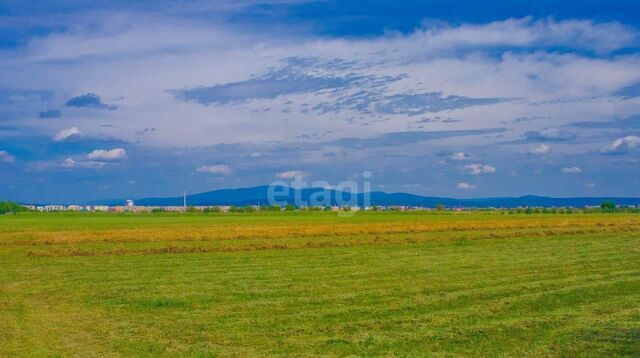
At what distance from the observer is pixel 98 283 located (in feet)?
72.6

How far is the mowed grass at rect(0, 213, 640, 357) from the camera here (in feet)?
40.7

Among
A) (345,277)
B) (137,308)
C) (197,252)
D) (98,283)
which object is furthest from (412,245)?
(137,308)

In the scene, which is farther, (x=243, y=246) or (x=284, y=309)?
(x=243, y=246)

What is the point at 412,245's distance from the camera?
128ft

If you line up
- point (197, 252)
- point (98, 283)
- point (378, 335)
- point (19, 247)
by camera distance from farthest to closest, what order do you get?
point (19, 247)
point (197, 252)
point (98, 283)
point (378, 335)

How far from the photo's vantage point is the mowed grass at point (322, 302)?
40.7 feet

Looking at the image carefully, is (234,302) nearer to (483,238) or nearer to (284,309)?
(284,309)

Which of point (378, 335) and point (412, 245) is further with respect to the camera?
point (412, 245)

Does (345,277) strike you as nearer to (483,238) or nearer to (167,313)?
(167,313)

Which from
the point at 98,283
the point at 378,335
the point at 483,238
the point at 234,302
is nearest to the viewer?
the point at 378,335

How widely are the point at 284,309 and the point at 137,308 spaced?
400 cm

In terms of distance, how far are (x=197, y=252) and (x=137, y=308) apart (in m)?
17.8

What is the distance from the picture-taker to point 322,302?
1719cm

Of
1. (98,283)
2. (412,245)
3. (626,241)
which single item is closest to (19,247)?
(98,283)
